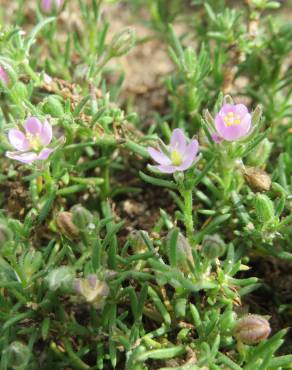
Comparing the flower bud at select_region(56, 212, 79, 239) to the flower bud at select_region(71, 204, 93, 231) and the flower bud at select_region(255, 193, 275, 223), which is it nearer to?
the flower bud at select_region(71, 204, 93, 231)

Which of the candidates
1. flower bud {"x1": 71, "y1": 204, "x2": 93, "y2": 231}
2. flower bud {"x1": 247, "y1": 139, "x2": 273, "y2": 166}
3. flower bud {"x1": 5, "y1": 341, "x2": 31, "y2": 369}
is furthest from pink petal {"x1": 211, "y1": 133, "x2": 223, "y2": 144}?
flower bud {"x1": 5, "y1": 341, "x2": 31, "y2": 369}

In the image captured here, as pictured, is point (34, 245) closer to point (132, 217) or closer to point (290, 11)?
point (132, 217)

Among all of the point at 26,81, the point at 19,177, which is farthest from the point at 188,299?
the point at 26,81

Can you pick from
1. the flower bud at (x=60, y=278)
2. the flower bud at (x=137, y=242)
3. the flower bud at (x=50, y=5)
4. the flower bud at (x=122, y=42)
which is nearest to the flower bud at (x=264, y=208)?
the flower bud at (x=137, y=242)

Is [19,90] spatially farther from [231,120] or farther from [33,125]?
[231,120]

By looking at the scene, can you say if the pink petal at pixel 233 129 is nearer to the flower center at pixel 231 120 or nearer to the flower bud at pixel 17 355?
the flower center at pixel 231 120
